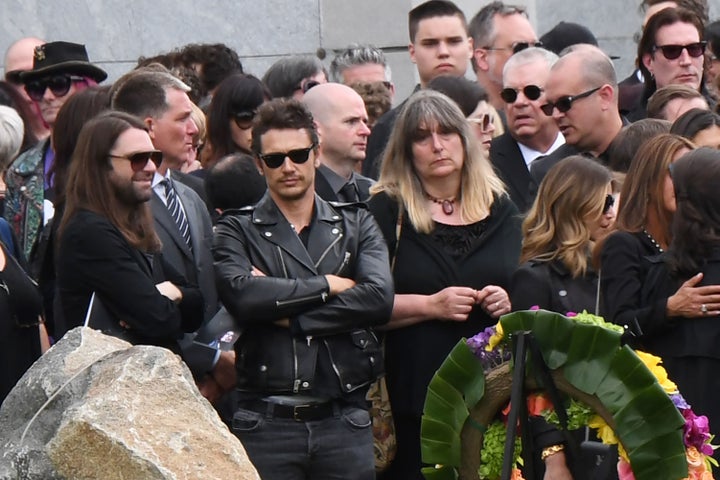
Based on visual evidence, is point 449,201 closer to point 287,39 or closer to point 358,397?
point 358,397

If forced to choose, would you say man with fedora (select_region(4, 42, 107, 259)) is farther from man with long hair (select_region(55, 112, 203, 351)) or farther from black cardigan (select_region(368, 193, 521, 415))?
black cardigan (select_region(368, 193, 521, 415))

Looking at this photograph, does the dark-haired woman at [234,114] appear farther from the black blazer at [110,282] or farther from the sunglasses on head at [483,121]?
the black blazer at [110,282]

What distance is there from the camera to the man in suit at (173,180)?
7086 mm

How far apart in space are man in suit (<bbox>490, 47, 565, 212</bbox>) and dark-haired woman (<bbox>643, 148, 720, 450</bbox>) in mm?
2018

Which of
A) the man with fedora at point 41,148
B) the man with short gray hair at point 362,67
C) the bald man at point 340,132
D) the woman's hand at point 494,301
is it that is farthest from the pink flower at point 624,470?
the man with short gray hair at point 362,67

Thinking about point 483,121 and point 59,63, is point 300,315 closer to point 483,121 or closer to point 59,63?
point 483,121

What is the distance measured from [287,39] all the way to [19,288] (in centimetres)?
546

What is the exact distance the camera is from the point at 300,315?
643 centimetres

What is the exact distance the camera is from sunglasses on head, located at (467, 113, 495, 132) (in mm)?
8721

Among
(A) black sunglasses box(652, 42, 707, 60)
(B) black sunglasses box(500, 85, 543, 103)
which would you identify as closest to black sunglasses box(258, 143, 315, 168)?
(B) black sunglasses box(500, 85, 543, 103)

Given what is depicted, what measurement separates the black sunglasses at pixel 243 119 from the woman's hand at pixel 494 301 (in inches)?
80.8

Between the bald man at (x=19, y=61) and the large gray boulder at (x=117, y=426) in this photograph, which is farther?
the bald man at (x=19, y=61)

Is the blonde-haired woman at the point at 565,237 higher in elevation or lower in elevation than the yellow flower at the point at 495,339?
lower

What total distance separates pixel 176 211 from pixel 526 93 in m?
2.20
